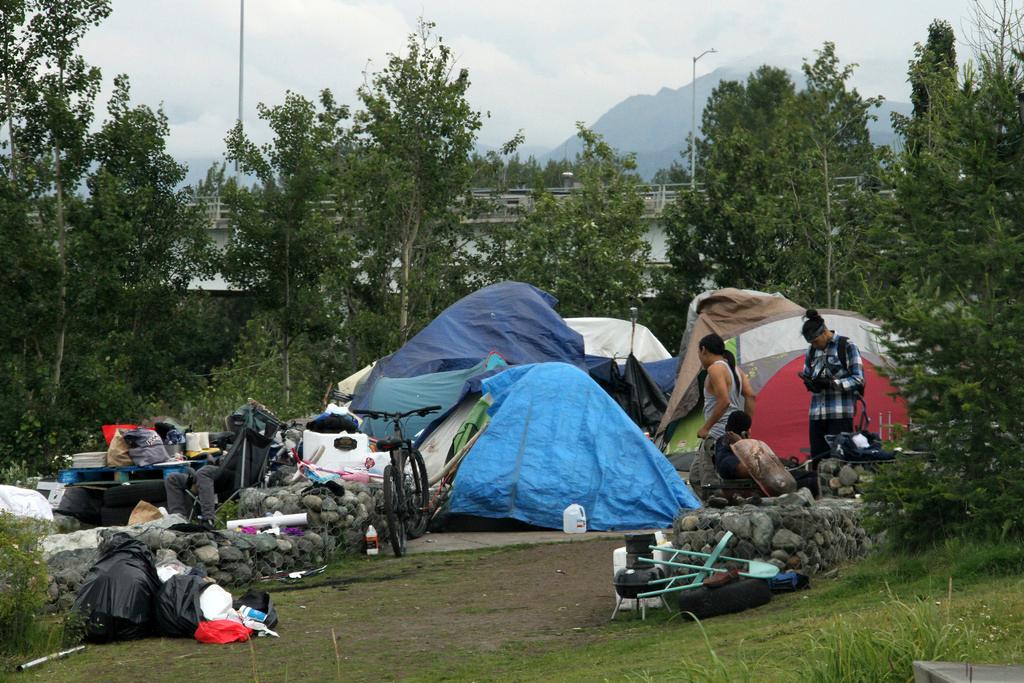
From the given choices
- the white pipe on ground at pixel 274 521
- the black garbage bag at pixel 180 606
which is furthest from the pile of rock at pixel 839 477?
the black garbage bag at pixel 180 606

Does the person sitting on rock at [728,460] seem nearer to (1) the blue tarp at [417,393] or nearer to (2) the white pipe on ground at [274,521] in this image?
(2) the white pipe on ground at [274,521]

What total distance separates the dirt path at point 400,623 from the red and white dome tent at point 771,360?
4429 millimetres

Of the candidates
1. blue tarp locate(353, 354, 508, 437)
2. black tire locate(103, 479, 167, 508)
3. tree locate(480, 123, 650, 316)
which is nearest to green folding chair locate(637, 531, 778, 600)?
black tire locate(103, 479, 167, 508)

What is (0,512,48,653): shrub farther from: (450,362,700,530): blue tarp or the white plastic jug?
the white plastic jug

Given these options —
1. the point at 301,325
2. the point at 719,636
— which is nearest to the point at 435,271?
the point at 301,325

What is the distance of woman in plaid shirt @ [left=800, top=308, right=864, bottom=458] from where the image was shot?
38.5 ft

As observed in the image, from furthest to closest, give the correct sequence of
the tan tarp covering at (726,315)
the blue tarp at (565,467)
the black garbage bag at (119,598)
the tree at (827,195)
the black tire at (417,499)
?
the tree at (827,195)
the tan tarp covering at (726,315)
the blue tarp at (565,467)
the black tire at (417,499)
the black garbage bag at (119,598)

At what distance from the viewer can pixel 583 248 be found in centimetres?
3081

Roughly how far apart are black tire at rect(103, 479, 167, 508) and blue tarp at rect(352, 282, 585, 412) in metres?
4.78

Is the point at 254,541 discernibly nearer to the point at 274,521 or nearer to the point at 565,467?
the point at 274,521

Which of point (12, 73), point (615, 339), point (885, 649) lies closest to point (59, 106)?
point (12, 73)

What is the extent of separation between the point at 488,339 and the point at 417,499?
6.29 m

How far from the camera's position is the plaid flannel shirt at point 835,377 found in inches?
462

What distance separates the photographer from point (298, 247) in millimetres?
24844
